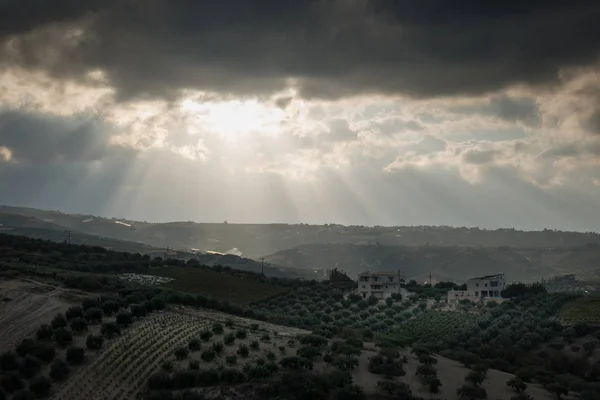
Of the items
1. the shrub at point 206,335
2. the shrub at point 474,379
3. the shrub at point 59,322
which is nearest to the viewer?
the shrub at point 474,379

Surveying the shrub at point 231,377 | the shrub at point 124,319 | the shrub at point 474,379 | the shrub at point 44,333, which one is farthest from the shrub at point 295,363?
the shrub at point 44,333

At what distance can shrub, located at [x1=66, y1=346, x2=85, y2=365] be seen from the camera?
54.7 m

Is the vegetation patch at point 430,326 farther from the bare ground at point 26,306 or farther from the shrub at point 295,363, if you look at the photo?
the bare ground at point 26,306

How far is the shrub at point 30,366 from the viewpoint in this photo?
5162cm

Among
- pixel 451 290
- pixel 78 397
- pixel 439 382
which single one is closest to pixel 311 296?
pixel 451 290

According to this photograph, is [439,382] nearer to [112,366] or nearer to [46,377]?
[112,366]

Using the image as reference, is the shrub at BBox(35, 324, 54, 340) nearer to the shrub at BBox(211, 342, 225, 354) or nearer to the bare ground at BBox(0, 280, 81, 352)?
the bare ground at BBox(0, 280, 81, 352)

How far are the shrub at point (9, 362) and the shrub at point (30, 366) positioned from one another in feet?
1.53

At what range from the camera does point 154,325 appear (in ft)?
216

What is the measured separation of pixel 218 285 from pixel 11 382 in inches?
2481

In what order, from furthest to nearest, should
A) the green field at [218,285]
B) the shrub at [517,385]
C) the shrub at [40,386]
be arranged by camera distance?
1. the green field at [218,285]
2. the shrub at [517,385]
3. the shrub at [40,386]

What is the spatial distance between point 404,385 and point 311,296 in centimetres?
5917

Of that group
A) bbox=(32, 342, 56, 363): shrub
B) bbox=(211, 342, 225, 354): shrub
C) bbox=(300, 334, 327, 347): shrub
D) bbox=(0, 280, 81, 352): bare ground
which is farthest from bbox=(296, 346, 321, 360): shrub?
bbox=(0, 280, 81, 352): bare ground

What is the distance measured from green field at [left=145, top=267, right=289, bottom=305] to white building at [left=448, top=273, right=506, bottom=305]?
26566 millimetres
